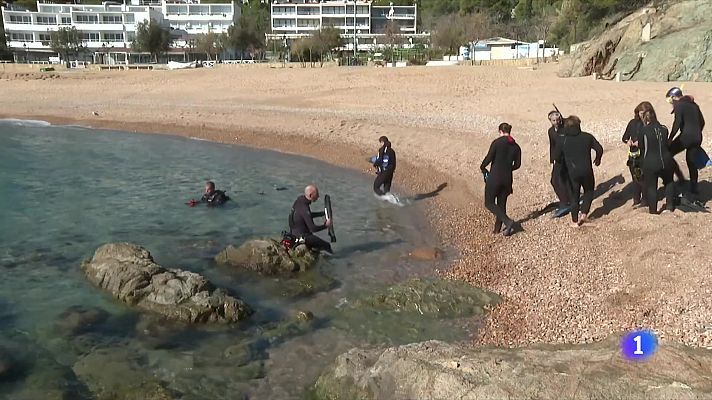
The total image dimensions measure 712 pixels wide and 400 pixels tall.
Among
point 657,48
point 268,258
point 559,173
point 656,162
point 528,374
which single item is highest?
point 657,48

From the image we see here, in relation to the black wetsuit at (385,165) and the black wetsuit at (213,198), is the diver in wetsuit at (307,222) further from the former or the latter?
the black wetsuit at (213,198)

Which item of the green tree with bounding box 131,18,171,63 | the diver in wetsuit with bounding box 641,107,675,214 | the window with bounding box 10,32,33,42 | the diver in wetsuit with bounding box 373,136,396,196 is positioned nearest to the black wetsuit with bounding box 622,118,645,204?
the diver in wetsuit with bounding box 641,107,675,214

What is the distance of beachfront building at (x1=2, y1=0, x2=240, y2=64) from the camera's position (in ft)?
299

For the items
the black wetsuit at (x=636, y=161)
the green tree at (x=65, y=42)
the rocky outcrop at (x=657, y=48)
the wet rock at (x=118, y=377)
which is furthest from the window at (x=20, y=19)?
the black wetsuit at (x=636, y=161)

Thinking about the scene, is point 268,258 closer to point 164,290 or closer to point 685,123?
point 164,290

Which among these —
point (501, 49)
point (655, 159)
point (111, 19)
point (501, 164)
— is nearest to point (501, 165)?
point (501, 164)

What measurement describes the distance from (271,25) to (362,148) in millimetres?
98905

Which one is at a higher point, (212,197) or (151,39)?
(151,39)

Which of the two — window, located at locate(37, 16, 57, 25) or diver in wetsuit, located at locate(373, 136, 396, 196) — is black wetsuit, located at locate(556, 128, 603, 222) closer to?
→ diver in wetsuit, located at locate(373, 136, 396, 196)

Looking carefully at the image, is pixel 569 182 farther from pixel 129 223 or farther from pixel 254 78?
pixel 254 78

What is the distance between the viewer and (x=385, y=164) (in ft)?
46.1

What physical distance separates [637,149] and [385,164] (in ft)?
18.8

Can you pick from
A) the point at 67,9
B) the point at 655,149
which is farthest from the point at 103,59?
the point at 655,149

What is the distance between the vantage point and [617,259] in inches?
345
